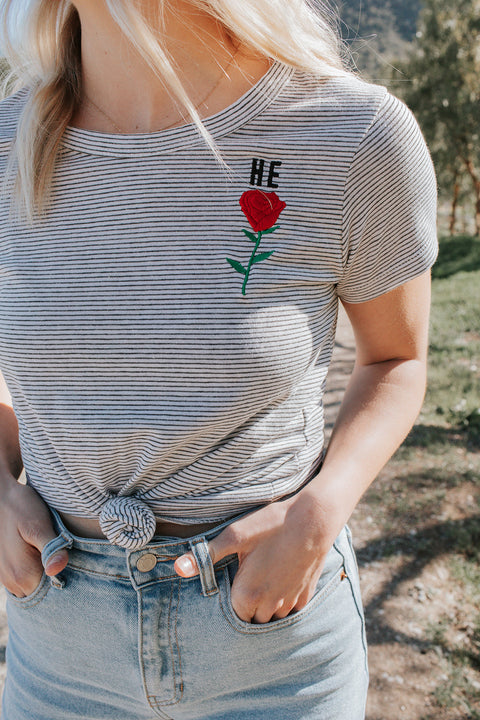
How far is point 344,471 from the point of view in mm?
1104

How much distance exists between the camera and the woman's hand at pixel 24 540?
1098 mm

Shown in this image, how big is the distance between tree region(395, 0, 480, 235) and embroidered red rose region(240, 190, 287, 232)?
Result: 17.8 metres

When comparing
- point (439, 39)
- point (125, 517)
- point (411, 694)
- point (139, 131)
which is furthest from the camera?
point (439, 39)

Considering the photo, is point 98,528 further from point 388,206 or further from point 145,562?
point 388,206

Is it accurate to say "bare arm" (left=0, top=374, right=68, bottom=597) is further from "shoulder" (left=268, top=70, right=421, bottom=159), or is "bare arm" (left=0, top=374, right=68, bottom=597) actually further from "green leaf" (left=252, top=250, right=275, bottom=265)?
"shoulder" (left=268, top=70, right=421, bottom=159)

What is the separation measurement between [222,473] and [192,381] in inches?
6.6

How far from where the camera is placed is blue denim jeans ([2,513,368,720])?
1.03 metres

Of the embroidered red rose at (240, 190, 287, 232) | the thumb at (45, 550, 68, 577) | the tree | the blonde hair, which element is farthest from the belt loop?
the tree

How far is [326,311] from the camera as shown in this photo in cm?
113

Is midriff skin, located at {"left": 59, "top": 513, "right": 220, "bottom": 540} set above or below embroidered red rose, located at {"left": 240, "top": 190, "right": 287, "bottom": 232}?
below

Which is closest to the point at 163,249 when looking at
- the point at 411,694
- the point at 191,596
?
the point at 191,596

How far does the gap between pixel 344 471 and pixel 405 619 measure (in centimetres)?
208

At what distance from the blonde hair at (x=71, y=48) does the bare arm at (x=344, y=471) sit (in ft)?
1.49

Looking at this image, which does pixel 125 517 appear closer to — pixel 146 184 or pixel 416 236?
pixel 146 184
